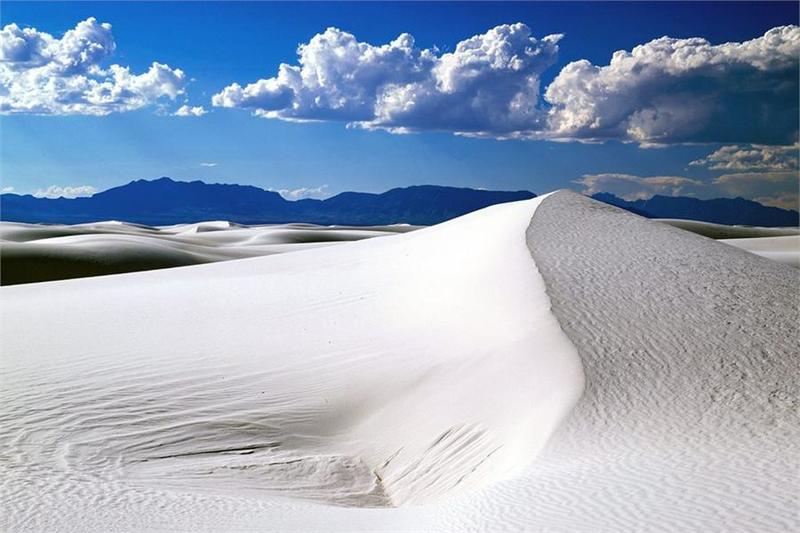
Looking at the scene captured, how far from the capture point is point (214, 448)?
366 inches

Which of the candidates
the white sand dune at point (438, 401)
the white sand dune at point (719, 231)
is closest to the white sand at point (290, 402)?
the white sand dune at point (438, 401)

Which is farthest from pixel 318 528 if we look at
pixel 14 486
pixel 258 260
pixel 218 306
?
pixel 258 260

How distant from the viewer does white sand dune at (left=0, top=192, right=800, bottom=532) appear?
6.59m

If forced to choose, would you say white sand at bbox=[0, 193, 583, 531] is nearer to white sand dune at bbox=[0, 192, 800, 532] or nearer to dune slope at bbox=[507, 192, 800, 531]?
white sand dune at bbox=[0, 192, 800, 532]

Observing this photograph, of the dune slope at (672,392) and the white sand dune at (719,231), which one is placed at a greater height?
the dune slope at (672,392)

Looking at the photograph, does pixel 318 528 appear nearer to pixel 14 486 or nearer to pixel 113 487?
pixel 113 487

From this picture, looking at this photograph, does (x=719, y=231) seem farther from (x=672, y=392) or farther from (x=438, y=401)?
(x=438, y=401)

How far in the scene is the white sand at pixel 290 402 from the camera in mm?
7160

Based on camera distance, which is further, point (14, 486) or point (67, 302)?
point (67, 302)

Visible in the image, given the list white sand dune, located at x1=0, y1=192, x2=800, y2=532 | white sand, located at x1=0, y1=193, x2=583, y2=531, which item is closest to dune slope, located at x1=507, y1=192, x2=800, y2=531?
white sand dune, located at x1=0, y1=192, x2=800, y2=532

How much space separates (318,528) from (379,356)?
5.26 metres

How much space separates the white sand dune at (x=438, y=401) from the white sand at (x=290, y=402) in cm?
4

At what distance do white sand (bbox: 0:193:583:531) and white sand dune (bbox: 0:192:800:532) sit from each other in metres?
0.04

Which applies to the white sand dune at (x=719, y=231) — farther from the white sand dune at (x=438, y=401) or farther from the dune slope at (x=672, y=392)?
the white sand dune at (x=438, y=401)
